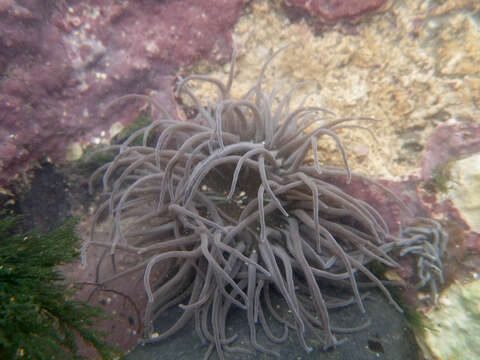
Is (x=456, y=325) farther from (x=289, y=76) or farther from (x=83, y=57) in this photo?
(x=83, y=57)

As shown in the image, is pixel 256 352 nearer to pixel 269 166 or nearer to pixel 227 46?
pixel 269 166

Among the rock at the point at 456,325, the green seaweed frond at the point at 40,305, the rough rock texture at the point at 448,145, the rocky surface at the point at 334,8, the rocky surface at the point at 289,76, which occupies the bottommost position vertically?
the rock at the point at 456,325

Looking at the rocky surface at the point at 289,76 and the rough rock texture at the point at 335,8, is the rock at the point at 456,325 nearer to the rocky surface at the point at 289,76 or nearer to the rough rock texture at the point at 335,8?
the rocky surface at the point at 289,76

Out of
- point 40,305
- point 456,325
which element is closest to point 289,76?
point 456,325

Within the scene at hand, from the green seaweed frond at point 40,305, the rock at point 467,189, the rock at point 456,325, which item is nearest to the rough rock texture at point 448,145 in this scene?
the rock at point 467,189

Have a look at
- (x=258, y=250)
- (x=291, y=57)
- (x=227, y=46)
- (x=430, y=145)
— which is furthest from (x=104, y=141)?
(x=430, y=145)
